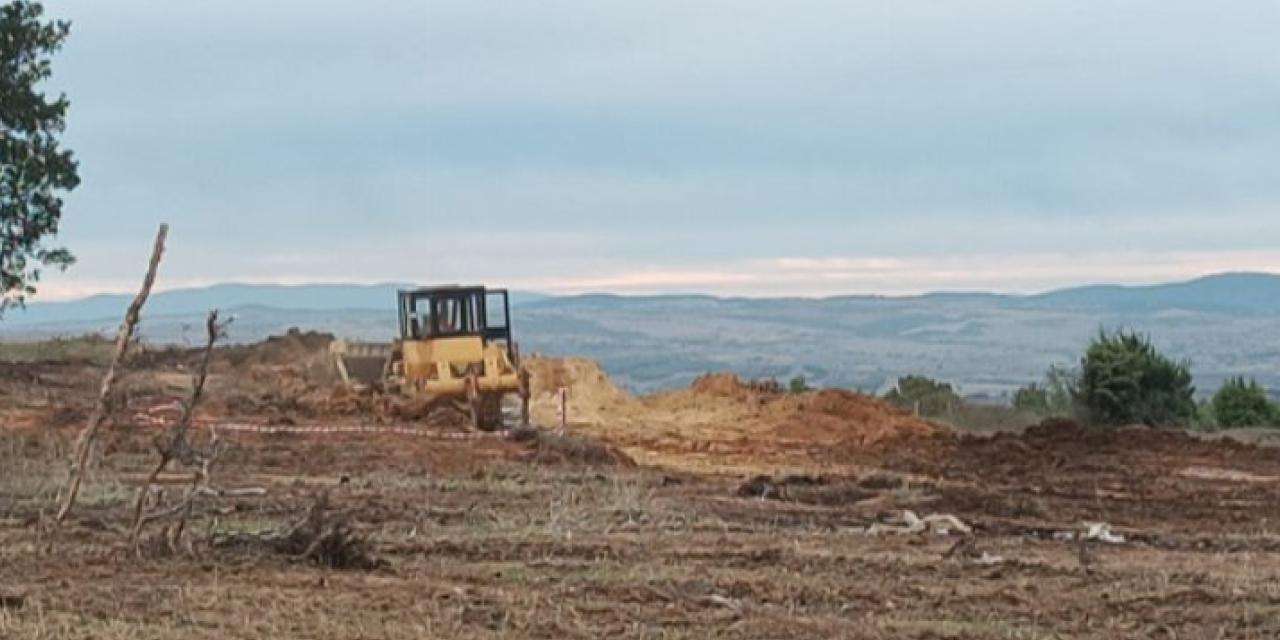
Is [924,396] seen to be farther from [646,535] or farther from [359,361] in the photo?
[646,535]

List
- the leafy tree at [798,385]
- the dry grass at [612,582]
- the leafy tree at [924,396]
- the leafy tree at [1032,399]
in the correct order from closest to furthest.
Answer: the dry grass at [612,582] < the leafy tree at [924,396] < the leafy tree at [1032,399] < the leafy tree at [798,385]

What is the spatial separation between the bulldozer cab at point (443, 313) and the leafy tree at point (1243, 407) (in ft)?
57.3

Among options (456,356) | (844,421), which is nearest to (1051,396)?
(844,421)

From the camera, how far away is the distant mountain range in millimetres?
114688

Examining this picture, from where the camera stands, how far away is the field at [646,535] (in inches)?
431

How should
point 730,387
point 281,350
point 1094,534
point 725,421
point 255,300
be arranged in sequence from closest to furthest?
point 1094,534 → point 725,421 → point 730,387 → point 281,350 → point 255,300

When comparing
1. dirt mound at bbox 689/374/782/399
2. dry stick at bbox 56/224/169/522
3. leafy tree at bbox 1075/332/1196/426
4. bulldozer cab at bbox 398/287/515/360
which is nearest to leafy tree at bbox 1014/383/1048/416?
leafy tree at bbox 1075/332/1196/426

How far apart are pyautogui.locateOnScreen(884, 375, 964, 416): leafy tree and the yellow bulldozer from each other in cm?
1499

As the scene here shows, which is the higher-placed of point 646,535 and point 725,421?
point 646,535

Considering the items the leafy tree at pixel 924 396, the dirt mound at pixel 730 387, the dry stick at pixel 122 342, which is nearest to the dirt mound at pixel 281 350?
the dirt mound at pixel 730 387

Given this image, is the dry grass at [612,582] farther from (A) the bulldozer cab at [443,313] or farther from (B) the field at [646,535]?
(A) the bulldozer cab at [443,313]

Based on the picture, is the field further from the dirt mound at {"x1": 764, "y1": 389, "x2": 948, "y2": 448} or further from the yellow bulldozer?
the yellow bulldozer

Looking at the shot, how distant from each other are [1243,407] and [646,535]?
99.9 ft

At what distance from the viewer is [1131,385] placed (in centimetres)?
4041
